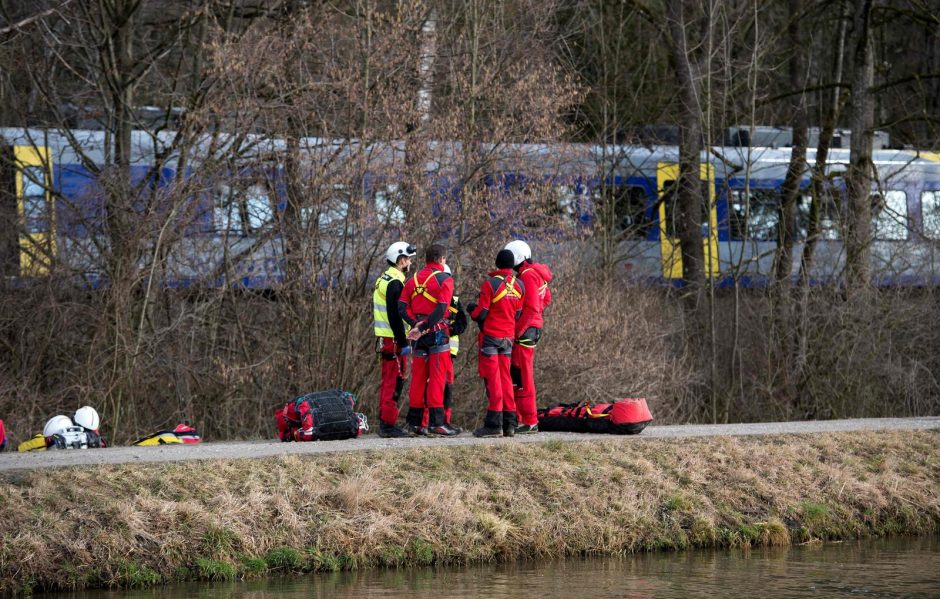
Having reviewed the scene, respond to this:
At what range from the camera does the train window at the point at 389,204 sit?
17.6 m

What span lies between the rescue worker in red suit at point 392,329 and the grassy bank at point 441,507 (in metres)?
1.50

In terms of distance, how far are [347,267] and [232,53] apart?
3.38 meters

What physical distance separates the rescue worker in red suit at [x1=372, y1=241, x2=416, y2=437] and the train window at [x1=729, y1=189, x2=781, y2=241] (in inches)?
509

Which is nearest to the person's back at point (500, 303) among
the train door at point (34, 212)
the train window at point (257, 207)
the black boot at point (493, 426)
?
the black boot at point (493, 426)

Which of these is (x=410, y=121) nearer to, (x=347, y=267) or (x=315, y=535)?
(x=347, y=267)

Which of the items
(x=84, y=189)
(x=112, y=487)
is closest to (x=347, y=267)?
(x=84, y=189)

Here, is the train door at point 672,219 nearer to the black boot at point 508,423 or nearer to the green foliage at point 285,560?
the black boot at point 508,423

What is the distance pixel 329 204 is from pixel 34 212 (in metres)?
4.83

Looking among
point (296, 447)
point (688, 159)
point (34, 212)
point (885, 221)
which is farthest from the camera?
point (688, 159)

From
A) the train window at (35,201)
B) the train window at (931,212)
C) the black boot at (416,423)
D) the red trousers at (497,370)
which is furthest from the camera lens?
the train window at (931,212)

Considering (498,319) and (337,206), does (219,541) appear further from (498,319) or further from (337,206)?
(337,206)

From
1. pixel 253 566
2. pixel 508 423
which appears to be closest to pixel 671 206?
pixel 508 423

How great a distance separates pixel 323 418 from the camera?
43.8 ft

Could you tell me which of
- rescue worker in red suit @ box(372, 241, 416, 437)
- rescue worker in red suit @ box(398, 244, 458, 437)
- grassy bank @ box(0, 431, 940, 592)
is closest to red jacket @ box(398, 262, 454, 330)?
rescue worker in red suit @ box(398, 244, 458, 437)
